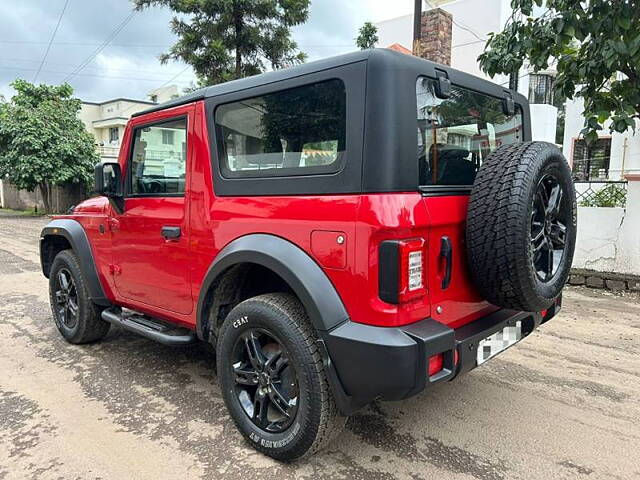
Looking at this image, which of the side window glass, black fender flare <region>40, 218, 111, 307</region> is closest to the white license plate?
the side window glass

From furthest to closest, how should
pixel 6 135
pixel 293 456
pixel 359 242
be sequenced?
pixel 6 135 < pixel 293 456 < pixel 359 242

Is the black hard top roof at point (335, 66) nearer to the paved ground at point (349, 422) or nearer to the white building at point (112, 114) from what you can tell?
the paved ground at point (349, 422)

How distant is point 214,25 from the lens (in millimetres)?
12273

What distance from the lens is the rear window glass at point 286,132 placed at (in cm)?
230

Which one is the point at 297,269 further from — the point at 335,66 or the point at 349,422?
the point at 349,422

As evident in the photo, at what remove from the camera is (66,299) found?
14.3 ft

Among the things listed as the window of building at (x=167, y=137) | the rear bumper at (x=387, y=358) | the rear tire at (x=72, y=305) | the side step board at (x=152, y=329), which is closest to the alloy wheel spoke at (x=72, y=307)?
the rear tire at (x=72, y=305)

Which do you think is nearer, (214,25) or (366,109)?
(366,109)

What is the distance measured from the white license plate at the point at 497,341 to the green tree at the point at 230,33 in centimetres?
1123

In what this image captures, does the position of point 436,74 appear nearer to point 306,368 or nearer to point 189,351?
point 306,368

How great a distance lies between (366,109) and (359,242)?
600mm

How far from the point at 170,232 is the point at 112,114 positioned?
143 feet

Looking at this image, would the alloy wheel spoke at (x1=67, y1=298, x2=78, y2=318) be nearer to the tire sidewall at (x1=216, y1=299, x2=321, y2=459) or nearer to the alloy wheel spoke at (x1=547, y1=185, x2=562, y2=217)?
the tire sidewall at (x1=216, y1=299, x2=321, y2=459)

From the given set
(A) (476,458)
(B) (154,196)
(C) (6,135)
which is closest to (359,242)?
(A) (476,458)
